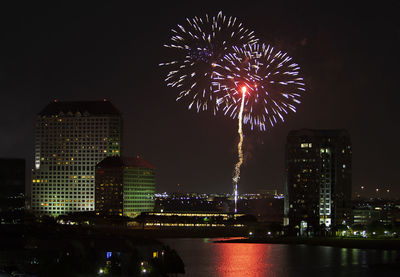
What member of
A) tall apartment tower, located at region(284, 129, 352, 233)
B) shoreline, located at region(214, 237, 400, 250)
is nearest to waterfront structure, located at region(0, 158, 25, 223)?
shoreline, located at region(214, 237, 400, 250)

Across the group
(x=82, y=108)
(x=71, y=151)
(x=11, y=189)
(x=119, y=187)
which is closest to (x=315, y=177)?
(x=119, y=187)

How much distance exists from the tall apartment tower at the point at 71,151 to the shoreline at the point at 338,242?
59303 mm

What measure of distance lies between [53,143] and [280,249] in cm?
8875

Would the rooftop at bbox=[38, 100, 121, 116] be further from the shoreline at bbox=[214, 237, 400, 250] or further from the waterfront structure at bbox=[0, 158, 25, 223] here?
the waterfront structure at bbox=[0, 158, 25, 223]

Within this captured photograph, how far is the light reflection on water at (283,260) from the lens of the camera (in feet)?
290

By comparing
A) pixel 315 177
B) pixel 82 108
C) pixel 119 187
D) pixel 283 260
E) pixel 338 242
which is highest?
pixel 82 108

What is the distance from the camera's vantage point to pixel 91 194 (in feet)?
632

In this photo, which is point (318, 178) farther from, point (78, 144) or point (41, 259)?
point (41, 259)

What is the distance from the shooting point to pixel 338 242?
13112 centimetres

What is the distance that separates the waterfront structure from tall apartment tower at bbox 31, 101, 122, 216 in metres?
89.9

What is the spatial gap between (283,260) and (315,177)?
191 feet

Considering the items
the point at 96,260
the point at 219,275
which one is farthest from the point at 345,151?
the point at 96,260

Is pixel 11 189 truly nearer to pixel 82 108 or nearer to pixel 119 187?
pixel 119 187

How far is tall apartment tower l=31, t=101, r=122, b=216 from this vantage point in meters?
194
